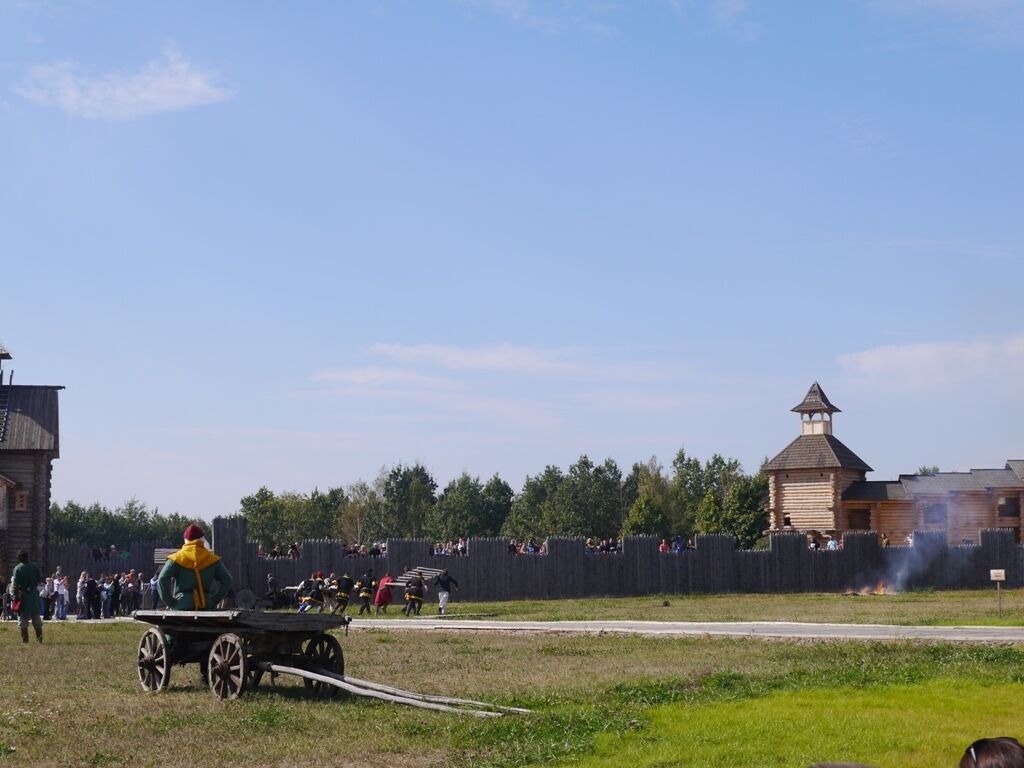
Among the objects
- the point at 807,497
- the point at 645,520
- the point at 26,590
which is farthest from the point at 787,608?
the point at 645,520

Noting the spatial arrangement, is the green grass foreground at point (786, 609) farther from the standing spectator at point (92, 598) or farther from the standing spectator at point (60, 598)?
the standing spectator at point (60, 598)

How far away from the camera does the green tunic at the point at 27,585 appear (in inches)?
923

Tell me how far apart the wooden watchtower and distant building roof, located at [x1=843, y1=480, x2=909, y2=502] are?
380 mm

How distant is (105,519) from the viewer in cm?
10600

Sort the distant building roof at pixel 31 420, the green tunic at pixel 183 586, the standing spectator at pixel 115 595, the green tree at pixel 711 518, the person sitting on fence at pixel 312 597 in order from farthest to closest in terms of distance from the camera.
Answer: the green tree at pixel 711 518 < the distant building roof at pixel 31 420 < the standing spectator at pixel 115 595 < the person sitting on fence at pixel 312 597 < the green tunic at pixel 183 586

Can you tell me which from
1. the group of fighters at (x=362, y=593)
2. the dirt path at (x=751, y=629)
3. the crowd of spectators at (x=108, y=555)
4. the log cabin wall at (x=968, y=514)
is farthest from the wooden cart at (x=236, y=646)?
the log cabin wall at (x=968, y=514)

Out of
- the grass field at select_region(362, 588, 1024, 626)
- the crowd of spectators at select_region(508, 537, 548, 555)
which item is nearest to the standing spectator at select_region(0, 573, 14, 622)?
the grass field at select_region(362, 588, 1024, 626)

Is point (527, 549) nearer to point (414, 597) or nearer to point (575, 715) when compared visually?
point (414, 597)

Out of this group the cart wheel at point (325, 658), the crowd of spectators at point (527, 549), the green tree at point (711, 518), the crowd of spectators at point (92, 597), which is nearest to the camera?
the cart wheel at point (325, 658)

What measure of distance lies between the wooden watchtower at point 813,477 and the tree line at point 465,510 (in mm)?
23216

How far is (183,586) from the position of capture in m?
15.9

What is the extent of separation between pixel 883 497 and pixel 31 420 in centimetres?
3884

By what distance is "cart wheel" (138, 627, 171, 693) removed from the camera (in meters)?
15.4

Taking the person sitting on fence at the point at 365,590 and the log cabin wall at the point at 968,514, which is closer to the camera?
the person sitting on fence at the point at 365,590
